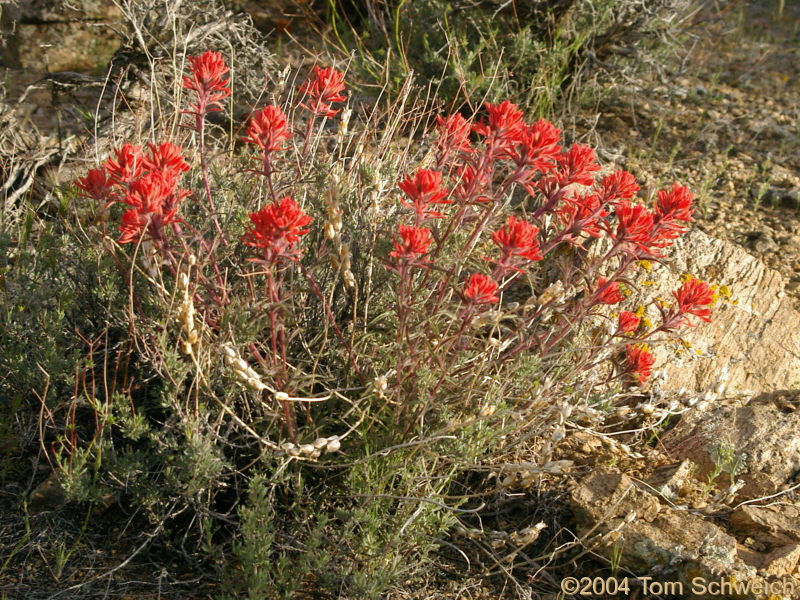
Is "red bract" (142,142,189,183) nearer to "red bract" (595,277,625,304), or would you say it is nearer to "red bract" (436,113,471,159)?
"red bract" (436,113,471,159)

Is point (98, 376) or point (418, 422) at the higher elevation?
point (418, 422)

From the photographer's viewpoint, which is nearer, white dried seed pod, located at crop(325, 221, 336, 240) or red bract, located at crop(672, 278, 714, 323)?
white dried seed pod, located at crop(325, 221, 336, 240)

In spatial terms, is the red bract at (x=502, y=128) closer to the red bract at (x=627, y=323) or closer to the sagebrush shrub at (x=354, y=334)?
the sagebrush shrub at (x=354, y=334)


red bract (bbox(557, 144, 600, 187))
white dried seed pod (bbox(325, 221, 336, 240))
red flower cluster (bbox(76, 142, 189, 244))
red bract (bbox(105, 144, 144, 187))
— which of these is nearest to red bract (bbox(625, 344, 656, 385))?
red bract (bbox(557, 144, 600, 187))

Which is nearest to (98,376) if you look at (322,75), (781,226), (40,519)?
(40,519)

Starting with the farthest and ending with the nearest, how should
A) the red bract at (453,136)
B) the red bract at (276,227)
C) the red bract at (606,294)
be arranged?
the red bract at (453,136) < the red bract at (606,294) < the red bract at (276,227)

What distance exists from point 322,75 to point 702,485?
2052 mm

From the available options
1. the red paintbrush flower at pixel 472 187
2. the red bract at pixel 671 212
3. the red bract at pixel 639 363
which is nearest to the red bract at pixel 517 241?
the red paintbrush flower at pixel 472 187

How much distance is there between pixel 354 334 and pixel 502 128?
2.63 ft

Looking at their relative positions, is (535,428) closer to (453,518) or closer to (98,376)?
(453,518)

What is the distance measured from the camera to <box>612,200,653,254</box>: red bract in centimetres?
197

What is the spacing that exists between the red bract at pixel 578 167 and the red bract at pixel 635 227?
0.13m

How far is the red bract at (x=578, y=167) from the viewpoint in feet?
6.54

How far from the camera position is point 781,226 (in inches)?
161
